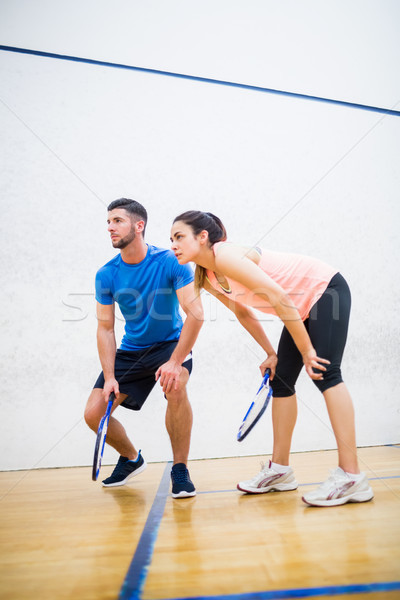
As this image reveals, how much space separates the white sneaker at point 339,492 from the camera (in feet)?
4.71

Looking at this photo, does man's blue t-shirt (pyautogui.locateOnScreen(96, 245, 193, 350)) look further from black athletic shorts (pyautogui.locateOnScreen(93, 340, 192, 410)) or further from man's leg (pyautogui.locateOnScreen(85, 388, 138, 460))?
man's leg (pyautogui.locateOnScreen(85, 388, 138, 460))

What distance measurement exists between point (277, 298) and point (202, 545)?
0.72m

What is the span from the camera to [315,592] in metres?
0.80

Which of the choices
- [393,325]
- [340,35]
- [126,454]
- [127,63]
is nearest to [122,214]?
[126,454]

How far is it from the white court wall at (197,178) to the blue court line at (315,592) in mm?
2343

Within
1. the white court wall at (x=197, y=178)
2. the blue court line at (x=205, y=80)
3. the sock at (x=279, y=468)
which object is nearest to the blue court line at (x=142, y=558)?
the sock at (x=279, y=468)

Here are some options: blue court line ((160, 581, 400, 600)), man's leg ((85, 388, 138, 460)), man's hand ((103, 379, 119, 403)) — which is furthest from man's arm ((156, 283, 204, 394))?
blue court line ((160, 581, 400, 600))

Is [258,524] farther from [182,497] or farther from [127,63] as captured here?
[127,63]

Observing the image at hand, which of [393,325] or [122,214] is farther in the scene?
[393,325]

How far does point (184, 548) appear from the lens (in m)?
1.11

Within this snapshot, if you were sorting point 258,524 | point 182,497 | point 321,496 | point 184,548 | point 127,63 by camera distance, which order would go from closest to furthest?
point 184,548
point 258,524
point 321,496
point 182,497
point 127,63

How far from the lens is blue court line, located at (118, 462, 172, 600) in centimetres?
87

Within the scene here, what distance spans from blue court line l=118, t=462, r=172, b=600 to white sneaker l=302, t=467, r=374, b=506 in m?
0.49

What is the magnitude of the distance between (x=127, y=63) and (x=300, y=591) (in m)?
3.48
